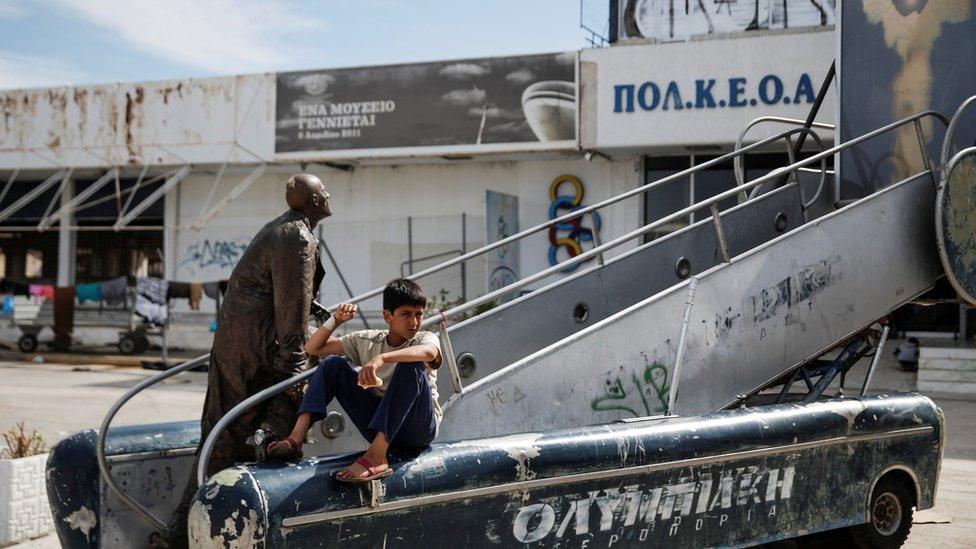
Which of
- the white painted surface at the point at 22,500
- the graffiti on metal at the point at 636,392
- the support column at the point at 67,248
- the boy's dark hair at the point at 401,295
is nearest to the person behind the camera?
the boy's dark hair at the point at 401,295

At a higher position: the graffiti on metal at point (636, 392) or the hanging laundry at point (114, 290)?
the hanging laundry at point (114, 290)

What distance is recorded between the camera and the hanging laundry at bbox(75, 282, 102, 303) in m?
20.1

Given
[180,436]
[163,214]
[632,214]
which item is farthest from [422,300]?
[163,214]

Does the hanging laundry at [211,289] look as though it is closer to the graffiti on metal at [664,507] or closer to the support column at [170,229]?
the support column at [170,229]

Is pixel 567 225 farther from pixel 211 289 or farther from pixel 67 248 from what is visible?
pixel 67 248

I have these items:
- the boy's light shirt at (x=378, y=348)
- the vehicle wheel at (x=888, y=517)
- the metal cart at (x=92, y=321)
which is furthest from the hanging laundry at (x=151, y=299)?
the vehicle wheel at (x=888, y=517)

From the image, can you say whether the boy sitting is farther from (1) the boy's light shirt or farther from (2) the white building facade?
(2) the white building facade

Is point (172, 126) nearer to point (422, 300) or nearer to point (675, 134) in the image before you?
point (675, 134)

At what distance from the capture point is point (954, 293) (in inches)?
292

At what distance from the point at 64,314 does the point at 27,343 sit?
127 cm

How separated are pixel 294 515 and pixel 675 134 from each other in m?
15.9

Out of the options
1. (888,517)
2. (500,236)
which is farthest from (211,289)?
(888,517)

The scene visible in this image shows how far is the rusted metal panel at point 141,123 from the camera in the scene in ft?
71.4

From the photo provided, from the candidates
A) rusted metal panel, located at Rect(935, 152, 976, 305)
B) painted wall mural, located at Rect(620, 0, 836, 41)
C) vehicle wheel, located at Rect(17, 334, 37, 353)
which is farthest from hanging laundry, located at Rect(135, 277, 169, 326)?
rusted metal panel, located at Rect(935, 152, 976, 305)
